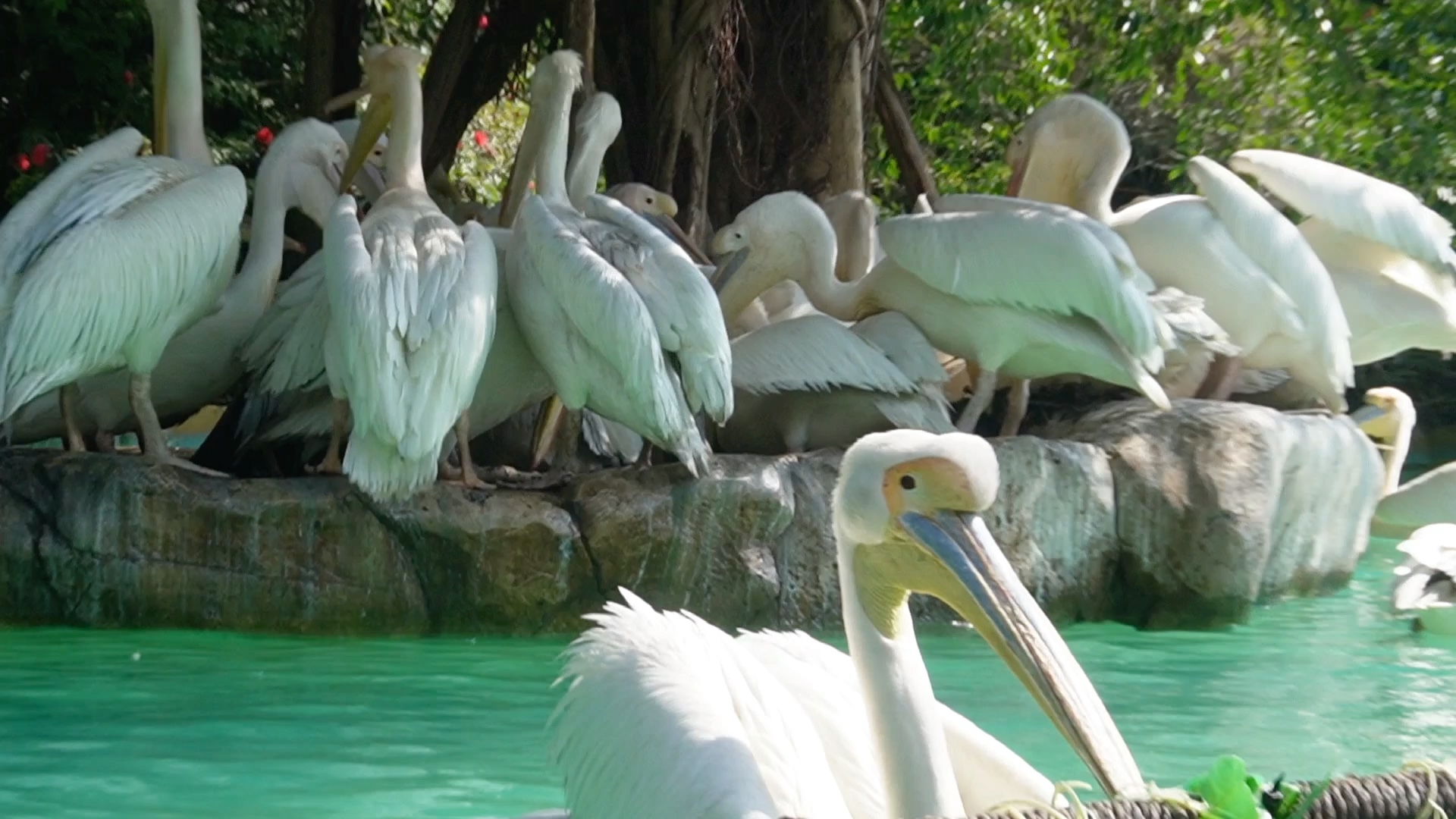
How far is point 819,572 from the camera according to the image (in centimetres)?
586

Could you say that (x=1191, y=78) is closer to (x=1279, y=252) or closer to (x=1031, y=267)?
(x=1279, y=252)

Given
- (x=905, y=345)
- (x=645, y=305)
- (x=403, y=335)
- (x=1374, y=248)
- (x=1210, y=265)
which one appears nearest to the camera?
(x=403, y=335)

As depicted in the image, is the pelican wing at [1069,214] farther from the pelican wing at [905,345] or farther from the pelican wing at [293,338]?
the pelican wing at [293,338]

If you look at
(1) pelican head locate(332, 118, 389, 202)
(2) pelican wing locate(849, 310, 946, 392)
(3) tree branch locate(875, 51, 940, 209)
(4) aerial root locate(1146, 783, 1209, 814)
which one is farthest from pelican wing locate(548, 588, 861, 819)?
(3) tree branch locate(875, 51, 940, 209)

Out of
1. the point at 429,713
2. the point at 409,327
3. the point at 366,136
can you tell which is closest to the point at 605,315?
the point at 409,327

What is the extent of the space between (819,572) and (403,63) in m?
2.47

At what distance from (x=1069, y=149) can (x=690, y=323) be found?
309 cm

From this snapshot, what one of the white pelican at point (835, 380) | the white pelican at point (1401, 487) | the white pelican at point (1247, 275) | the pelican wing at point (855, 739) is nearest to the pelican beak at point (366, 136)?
the white pelican at point (835, 380)

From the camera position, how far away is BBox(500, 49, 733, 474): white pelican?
548 centimetres

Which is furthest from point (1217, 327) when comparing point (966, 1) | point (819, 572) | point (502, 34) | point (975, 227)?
point (502, 34)

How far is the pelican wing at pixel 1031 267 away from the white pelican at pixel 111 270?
235 cm

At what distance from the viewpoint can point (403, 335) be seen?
529cm

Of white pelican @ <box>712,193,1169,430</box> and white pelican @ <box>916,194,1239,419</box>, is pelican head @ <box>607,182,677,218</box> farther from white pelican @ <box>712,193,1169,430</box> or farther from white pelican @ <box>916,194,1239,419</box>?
white pelican @ <box>916,194,1239,419</box>

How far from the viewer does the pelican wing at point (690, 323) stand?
554 centimetres
